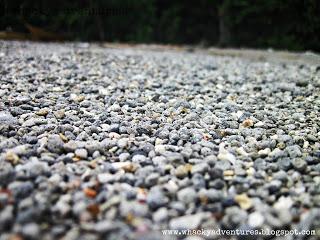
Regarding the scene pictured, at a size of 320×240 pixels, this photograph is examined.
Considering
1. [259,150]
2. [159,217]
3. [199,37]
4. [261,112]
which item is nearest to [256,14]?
[199,37]

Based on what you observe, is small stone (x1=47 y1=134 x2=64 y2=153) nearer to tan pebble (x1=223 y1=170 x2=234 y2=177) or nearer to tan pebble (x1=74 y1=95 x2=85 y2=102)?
tan pebble (x1=223 y1=170 x2=234 y2=177)

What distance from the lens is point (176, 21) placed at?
12.7 m

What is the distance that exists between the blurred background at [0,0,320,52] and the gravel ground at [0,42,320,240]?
6.01 metres

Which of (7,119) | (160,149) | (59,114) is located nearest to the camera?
(160,149)

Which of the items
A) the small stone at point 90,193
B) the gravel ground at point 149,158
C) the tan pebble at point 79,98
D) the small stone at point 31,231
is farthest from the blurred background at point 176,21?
the small stone at point 31,231

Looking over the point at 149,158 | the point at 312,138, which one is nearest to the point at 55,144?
the point at 149,158

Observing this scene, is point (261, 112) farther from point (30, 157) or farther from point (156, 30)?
→ point (156, 30)

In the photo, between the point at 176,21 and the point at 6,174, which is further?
the point at 176,21

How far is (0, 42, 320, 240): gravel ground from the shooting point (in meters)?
1.59

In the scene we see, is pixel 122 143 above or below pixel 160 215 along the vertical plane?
above

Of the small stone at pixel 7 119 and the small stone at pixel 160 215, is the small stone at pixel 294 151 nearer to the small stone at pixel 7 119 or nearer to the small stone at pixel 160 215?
the small stone at pixel 160 215

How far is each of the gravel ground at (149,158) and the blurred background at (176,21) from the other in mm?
6014

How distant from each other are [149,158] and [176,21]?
11204 mm

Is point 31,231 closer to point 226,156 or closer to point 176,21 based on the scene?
point 226,156
